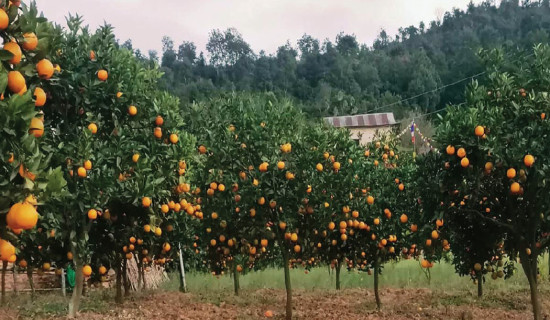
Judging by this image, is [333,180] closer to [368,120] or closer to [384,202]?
[384,202]

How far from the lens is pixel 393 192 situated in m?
11.9

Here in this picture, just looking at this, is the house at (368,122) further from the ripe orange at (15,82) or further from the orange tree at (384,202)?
the ripe orange at (15,82)

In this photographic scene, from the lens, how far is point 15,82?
3416 millimetres

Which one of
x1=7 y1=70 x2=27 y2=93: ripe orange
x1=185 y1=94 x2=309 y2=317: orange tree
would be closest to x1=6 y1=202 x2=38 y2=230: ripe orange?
x1=7 y1=70 x2=27 y2=93: ripe orange

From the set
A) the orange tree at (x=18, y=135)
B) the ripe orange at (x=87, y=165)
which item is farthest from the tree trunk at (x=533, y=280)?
the orange tree at (x=18, y=135)

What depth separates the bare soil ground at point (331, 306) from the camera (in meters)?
10.8

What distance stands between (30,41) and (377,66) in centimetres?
8559

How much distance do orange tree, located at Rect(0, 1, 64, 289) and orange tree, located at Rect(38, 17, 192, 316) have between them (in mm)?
4359

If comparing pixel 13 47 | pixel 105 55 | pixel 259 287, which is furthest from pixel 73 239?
pixel 259 287

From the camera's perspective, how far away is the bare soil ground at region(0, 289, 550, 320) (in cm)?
1076

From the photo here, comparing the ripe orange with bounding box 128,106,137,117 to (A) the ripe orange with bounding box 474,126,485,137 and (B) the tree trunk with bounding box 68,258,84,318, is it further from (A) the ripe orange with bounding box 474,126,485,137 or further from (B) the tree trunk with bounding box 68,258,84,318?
(A) the ripe orange with bounding box 474,126,485,137

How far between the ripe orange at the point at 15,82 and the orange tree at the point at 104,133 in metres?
4.59

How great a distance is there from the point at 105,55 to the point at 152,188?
7.50ft

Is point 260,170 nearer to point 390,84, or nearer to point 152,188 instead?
point 152,188
